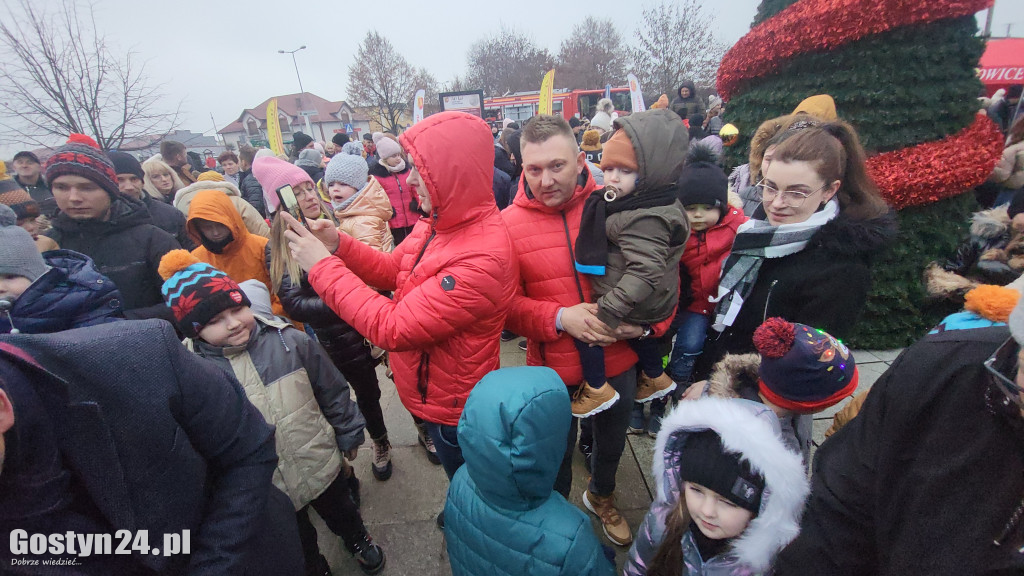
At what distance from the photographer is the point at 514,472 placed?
4.03 feet

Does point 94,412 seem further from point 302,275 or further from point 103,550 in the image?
point 302,275

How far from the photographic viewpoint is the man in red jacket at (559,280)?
184 centimetres

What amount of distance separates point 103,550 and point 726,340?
2616mm

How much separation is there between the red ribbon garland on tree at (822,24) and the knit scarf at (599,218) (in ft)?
8.98

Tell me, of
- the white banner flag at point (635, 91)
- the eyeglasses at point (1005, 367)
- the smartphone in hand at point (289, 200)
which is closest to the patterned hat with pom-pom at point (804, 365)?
the eyeglasses at point (1005, 367)

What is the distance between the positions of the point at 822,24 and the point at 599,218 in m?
3.07

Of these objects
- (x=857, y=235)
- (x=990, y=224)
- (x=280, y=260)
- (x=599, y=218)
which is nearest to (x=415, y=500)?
(x=280, y=260)

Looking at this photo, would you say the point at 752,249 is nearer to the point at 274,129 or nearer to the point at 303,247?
the point at 303,247

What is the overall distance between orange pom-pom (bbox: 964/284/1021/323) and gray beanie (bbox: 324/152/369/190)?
12.5ft

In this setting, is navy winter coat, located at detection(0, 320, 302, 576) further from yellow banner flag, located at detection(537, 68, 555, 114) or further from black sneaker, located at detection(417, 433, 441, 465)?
yellow banner flag, located at detection(537, 68, 555, 114)

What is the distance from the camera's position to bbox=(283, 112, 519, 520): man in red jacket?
1580 mm

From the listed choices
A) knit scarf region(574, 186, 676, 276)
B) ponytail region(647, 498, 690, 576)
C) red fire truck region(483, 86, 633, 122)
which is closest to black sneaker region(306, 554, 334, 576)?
ponytail region(647, 498, 690, 576)

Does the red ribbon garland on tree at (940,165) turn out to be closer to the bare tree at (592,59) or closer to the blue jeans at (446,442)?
the blue jeans at (446,442)

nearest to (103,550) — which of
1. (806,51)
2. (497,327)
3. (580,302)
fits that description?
(497,327)
